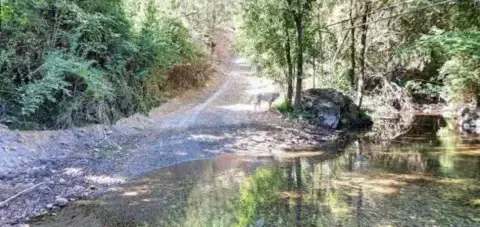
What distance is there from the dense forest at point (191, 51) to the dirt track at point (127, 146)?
2.47 feet

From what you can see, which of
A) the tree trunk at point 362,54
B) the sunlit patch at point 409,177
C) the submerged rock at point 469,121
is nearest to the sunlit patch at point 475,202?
the sunlit patch at point 409,177

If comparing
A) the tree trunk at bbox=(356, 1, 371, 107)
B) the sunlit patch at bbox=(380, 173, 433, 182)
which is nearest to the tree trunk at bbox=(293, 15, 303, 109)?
the tree trunk at bbox=(356, 1, 371, 107)

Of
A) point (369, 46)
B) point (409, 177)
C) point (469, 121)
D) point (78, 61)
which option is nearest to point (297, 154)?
point (409, 177)

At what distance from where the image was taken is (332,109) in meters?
17.0

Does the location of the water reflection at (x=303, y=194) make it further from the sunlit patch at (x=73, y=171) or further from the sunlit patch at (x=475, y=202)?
the sunlit patch at (x=73, y=171)

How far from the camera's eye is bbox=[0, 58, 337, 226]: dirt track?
906 cm

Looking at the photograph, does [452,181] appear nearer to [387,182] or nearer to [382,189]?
[387,182]

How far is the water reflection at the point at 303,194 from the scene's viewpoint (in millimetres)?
7738

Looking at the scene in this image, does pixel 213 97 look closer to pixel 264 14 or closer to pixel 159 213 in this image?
pixel 264 14

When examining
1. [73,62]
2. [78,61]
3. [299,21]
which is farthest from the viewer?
[299,21]

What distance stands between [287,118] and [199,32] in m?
9.73

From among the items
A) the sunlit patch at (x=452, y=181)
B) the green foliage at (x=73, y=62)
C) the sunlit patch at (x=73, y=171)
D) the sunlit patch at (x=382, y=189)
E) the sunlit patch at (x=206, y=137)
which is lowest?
the sunlit patch at (x=382, y=189)

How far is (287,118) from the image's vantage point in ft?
53.9

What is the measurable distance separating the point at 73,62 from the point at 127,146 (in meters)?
2.81
